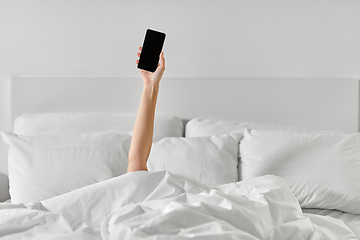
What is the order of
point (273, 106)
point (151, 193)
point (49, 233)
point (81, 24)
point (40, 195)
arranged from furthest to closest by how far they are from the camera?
1. point (81, 24)
2. point (273, 106)
3. point (40, 195)
4. point (151, 193)
5. point (49, 233)

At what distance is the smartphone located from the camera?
5.68 ft

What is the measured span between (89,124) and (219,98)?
81 cm

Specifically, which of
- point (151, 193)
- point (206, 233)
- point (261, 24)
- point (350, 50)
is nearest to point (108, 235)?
point (206, 233)

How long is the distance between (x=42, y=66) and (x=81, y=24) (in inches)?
15.1

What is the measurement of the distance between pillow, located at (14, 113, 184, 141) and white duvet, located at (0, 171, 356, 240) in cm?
81

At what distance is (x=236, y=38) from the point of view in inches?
93.4

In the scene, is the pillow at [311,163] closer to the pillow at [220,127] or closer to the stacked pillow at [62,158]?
the pillow at [220,127]

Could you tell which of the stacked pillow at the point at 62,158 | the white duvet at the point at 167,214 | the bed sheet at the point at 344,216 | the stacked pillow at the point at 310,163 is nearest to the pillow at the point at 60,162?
the stacked pillow at the point at 62,158

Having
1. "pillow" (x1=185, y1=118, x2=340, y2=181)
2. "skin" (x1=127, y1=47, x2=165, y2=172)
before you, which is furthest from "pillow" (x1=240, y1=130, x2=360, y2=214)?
"skin" (x1=127, y1=47, x2=165, y2=172)

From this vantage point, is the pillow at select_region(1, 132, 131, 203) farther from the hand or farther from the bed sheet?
the bed sheet

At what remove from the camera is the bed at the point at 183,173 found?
94 centimetres

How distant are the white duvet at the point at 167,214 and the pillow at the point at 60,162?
0.56 metres

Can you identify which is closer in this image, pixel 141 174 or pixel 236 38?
pixel 141 174

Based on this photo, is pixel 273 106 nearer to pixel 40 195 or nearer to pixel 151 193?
pixel 151 193
